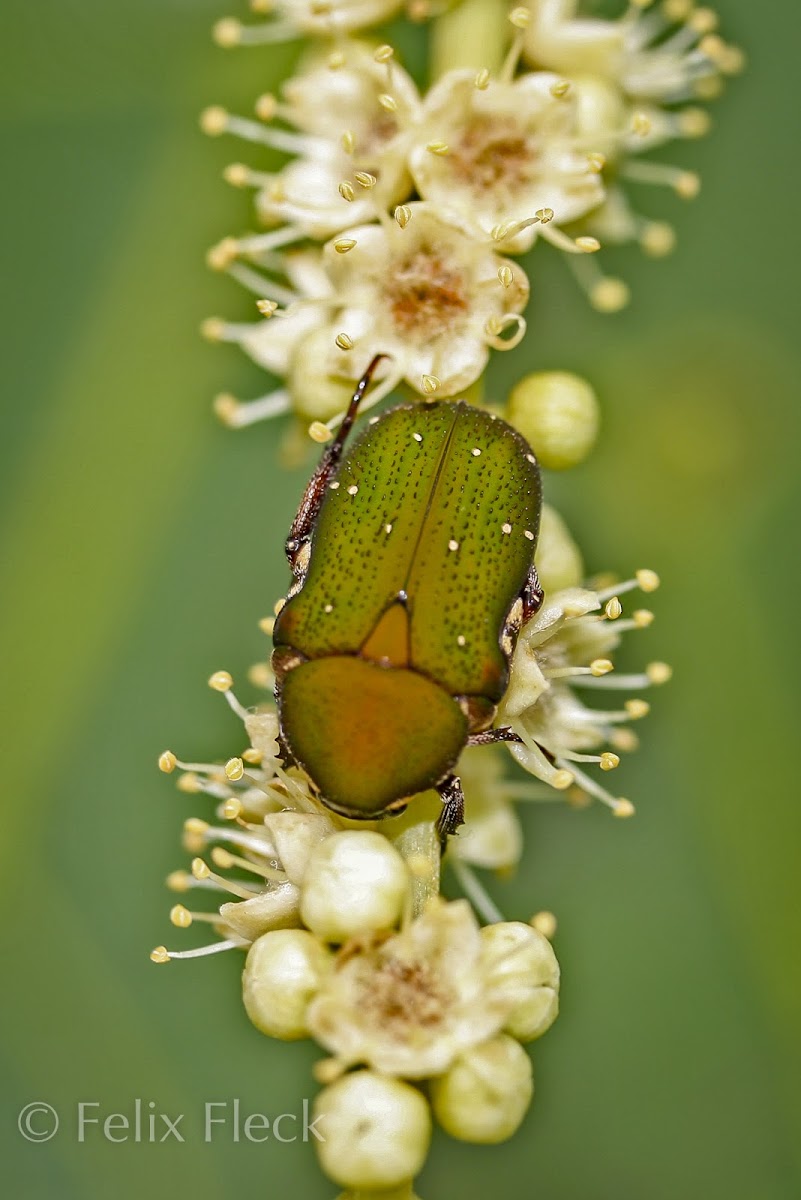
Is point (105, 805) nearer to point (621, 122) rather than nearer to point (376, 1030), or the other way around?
point (376, 1030)

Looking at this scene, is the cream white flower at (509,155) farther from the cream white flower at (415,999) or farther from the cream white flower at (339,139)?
the cream white flower at (415,999)

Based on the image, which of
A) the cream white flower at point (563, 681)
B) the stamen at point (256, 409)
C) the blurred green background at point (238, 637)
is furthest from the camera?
the blurred green background at point (238, 637)

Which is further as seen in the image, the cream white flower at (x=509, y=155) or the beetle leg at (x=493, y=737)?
the cream white flower at (x=509, y=155)

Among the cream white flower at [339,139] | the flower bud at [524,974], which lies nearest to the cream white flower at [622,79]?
the cream white flower at [339,139]

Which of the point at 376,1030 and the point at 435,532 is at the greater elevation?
the point at 435,532

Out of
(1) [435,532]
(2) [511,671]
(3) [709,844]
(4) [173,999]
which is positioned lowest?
(4) [173,999]

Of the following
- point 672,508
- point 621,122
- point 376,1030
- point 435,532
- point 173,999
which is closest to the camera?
point 376,1030

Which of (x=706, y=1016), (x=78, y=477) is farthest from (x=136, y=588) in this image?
(x=706, y=1016)

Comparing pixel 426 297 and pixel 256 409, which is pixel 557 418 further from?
pixel 256 409
